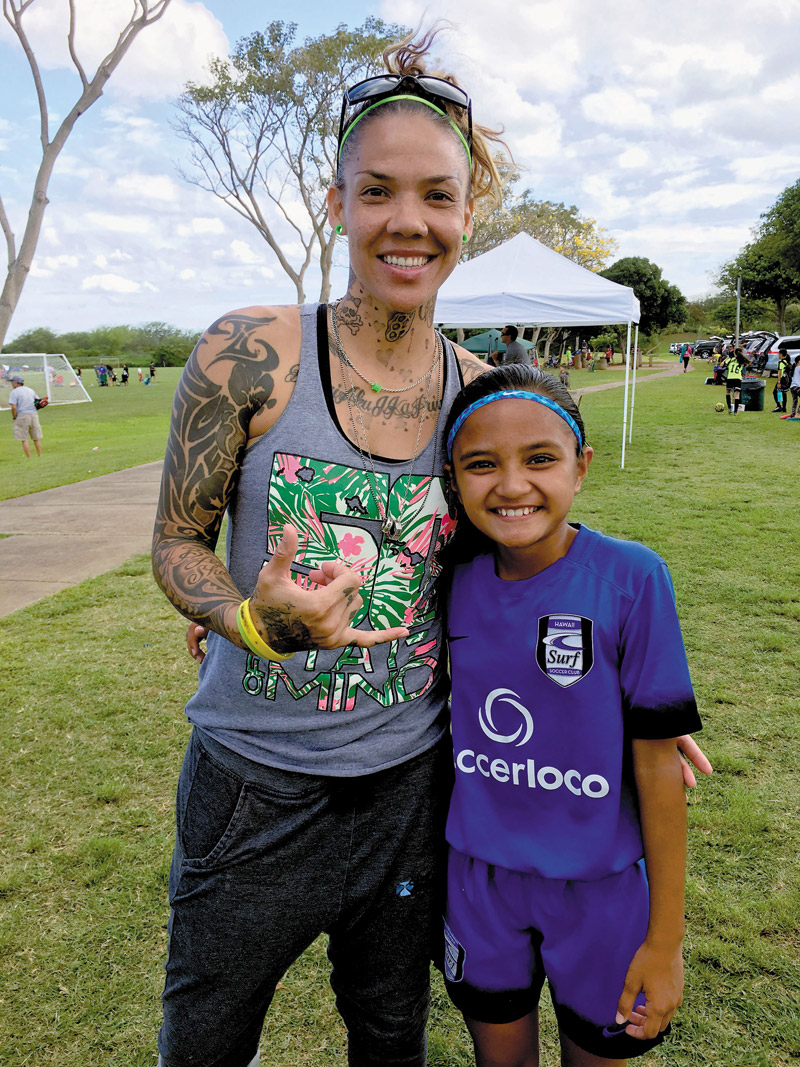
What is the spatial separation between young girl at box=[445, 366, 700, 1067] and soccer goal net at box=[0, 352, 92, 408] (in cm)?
3549

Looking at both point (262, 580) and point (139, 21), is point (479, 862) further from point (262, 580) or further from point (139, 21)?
point (139, 21)

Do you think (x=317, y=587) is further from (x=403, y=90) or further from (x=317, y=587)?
(x=403, y=90)

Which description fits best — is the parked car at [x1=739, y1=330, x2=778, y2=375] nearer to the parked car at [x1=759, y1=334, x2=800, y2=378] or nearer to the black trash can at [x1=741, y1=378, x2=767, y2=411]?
the parked car at [x1=759, y1=334, x2=800, y2=378]

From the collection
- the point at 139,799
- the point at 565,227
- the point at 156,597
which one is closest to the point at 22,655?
the point at 156,597

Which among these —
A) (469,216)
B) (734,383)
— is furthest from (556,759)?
(734,383)

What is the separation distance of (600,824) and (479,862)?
0.27 m

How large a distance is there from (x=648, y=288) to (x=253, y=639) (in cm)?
4884

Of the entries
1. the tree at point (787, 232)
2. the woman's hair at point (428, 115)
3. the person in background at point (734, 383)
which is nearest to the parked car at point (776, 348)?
the person in background at point (734, 383)

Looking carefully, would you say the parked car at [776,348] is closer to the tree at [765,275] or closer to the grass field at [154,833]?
the tree at [765,275]

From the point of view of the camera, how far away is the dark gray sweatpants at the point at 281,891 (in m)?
1.35

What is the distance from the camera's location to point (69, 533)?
796 cm

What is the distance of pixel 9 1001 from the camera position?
235 centimetres

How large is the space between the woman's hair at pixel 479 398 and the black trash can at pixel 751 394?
62.7ft

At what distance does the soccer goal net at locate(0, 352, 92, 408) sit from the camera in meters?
33.1
